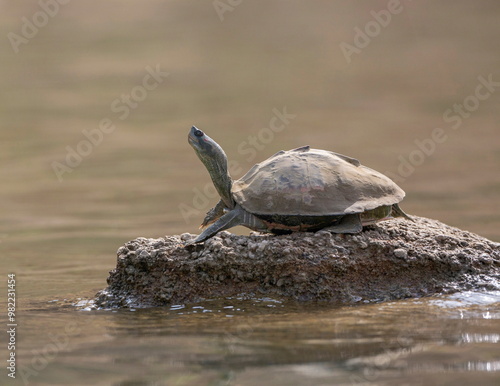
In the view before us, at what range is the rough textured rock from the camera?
5305mm

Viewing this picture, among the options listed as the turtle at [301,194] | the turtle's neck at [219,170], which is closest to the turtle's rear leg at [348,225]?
the turtle at [301,194]

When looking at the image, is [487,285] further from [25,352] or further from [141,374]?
[25,352]

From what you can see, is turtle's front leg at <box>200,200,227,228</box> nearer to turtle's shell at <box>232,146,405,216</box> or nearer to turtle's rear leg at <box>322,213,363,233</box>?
turtle's shell at <box>232,146,405,216</box>

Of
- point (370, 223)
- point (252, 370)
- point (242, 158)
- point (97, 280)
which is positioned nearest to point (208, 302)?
point (370, 223)

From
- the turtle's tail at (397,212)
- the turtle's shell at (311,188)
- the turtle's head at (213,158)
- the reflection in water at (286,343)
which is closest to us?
the reflection in water at (286,343)

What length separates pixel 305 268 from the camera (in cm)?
527

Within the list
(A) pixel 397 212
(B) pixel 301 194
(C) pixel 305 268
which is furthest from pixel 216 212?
(A) pixel 397 212

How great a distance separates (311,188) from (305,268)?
1.72 ft

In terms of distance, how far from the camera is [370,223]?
5.57 m

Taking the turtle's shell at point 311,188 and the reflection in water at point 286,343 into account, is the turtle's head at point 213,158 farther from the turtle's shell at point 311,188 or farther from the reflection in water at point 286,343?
the reflection in water at point 286,343

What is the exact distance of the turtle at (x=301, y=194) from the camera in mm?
5308

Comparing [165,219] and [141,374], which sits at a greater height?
[165,219]

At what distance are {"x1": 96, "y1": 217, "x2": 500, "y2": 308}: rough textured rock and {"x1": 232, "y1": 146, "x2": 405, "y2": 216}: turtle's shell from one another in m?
0.24

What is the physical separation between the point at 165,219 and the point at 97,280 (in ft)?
12.1
